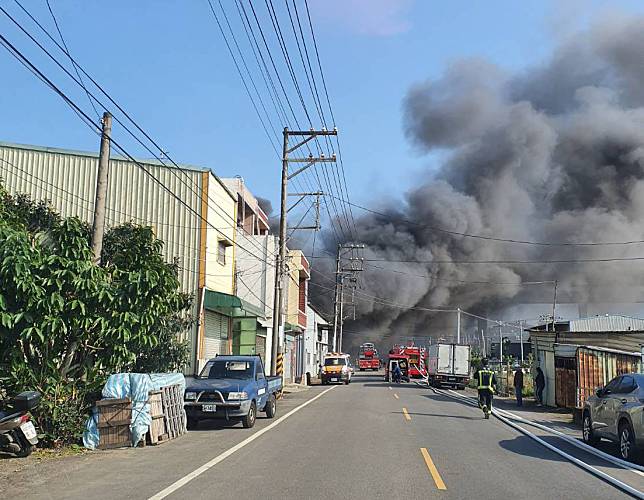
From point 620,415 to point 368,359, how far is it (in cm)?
5864

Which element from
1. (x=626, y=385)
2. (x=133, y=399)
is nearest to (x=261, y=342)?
(x=133, y=399)

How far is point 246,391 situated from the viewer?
15820 millimetres

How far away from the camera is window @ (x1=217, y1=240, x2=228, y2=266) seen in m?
27.8

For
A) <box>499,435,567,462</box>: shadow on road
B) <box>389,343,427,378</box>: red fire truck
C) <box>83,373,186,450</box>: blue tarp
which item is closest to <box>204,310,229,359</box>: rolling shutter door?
<box>83,373,186,450</box>: blue tarp

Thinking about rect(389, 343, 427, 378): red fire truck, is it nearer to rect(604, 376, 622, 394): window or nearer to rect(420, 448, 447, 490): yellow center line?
rect(604, 376, 622, 394): window

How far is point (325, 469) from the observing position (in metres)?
9.72

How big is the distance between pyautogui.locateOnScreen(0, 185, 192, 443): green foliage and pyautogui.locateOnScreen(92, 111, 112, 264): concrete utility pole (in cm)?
28

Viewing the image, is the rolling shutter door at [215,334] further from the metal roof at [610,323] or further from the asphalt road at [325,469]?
the metal roof at [610,323]

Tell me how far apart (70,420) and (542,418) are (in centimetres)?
1433

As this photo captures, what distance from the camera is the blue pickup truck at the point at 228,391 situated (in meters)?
15.5

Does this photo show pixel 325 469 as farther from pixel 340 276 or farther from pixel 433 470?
pixel 340 276

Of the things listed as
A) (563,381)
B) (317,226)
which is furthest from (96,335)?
(317,226)

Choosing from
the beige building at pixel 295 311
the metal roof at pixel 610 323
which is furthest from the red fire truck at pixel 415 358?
the metal roof at pixel 610 323

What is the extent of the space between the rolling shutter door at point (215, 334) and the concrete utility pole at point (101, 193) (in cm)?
1312
